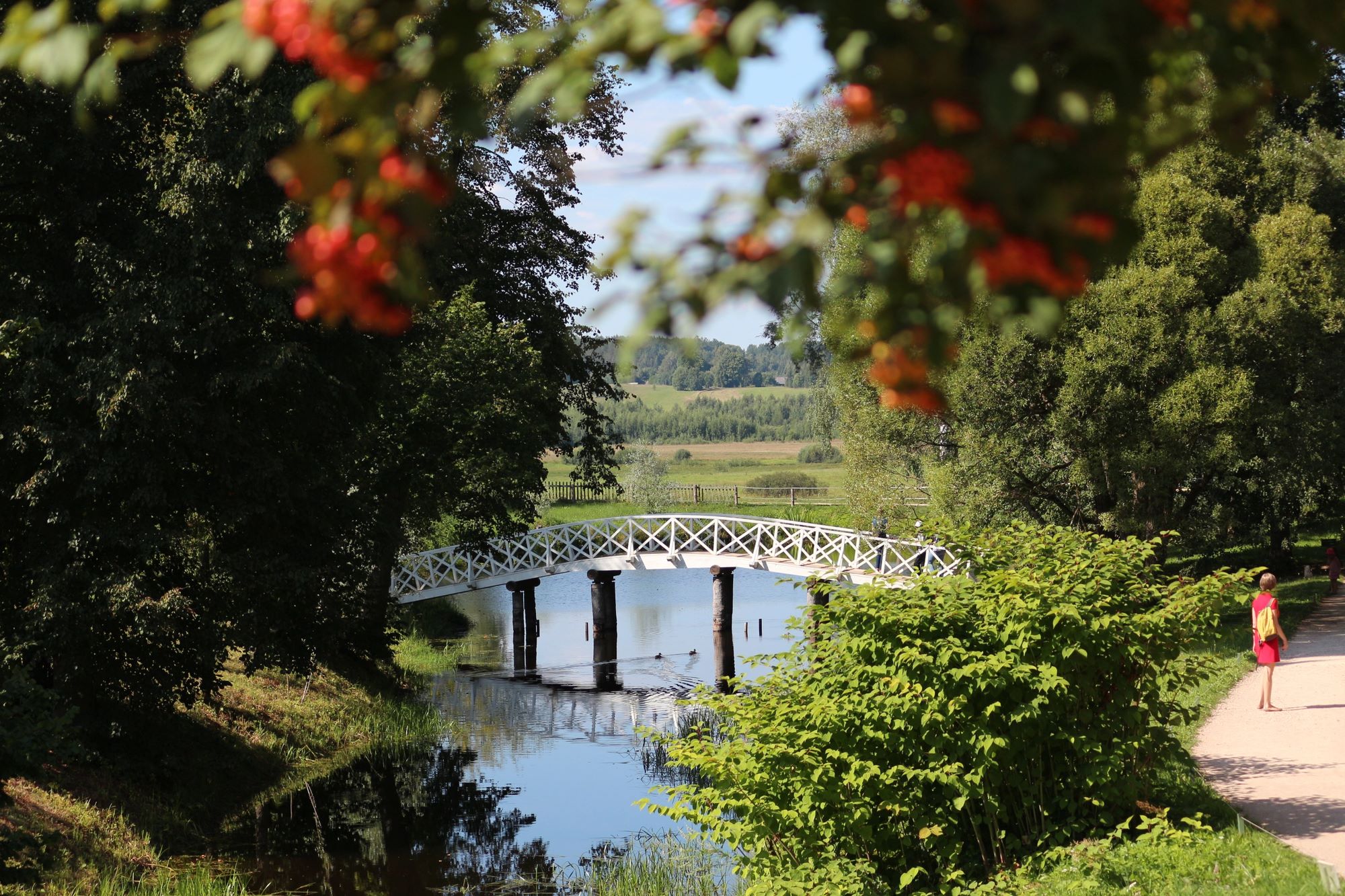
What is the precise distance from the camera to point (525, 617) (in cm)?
3066

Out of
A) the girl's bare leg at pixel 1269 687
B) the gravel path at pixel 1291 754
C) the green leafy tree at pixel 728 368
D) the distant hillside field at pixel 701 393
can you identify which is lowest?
the gravel path at pixel 1291 754

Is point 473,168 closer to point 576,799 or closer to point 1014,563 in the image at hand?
point 576,799

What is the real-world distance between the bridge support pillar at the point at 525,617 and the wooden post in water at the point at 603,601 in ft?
5.12

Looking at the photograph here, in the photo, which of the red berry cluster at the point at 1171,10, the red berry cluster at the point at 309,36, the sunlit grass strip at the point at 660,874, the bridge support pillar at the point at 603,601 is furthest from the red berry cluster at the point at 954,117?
the bridge support pillar at the point at 603,601

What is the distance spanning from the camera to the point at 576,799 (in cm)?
1591

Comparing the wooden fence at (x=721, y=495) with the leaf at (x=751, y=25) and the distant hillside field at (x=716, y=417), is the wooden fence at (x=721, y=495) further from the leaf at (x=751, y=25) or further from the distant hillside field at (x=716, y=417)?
the distant hillside field at (x=716, y=417)

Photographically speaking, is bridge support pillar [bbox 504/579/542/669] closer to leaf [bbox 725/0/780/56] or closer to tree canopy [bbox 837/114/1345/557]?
tree canopy [bbox 837/114/1345/557]

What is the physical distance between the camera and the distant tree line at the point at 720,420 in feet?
A: 433

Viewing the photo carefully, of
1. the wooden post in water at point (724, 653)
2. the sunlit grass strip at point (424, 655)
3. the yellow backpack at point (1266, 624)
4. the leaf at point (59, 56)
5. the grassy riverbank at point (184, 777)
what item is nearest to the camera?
the leaf at point (59, 56)

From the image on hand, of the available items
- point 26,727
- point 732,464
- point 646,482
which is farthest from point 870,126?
point 732,464

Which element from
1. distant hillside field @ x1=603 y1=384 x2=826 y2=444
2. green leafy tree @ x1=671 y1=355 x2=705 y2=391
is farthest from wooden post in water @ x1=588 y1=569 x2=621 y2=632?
green leafy tree @ x1=671 y1=355 x2=705 y2=391

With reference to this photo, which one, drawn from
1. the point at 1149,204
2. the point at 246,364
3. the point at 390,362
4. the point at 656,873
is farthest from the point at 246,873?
the point at 1149,204

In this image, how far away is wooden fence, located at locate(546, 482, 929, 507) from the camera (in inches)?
1838

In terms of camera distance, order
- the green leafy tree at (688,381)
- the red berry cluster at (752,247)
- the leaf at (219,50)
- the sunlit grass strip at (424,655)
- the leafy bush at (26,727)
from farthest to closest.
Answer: the green leafy tree at (688,381), the sunlit grass strip at (424,655), the leafy bush at (26,727), the red berry cluster at (752,247), the leaf at (219,50)
